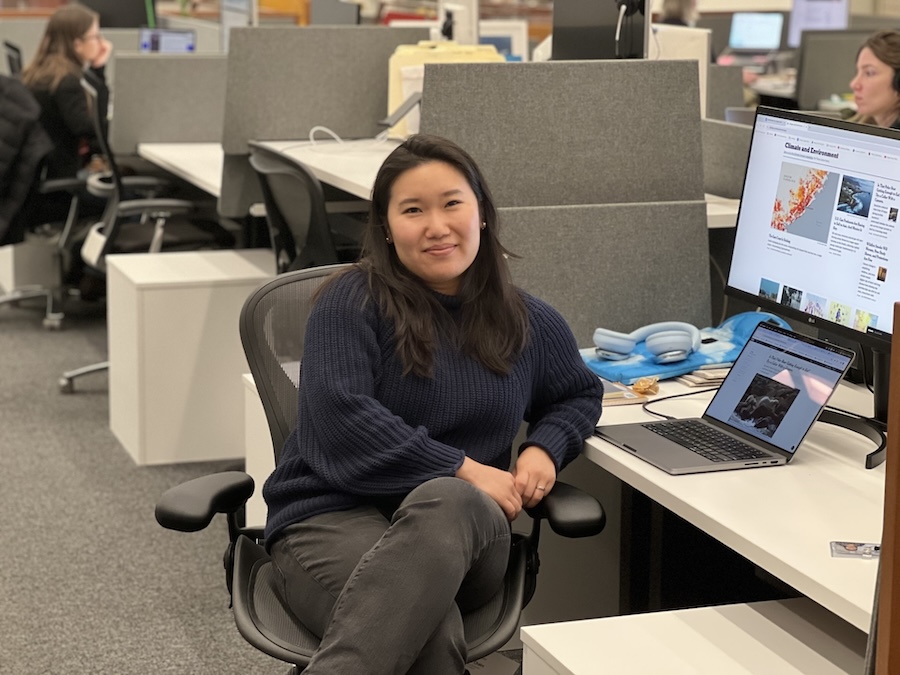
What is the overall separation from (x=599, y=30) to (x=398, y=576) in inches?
66.6

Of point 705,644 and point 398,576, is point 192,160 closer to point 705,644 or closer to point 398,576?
point 398,576

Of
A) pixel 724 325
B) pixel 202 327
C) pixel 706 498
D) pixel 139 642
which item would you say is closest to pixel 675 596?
pixel 724 325

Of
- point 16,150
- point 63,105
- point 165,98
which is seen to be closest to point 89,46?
point 63,105

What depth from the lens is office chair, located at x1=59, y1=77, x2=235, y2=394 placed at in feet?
12.9

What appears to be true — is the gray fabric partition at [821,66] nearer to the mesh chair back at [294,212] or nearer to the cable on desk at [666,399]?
the mesh chair back at [294,212]

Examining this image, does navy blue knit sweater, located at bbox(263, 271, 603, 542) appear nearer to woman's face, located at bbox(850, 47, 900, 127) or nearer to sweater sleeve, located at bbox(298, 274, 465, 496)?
sweater sleeve, located at bbox(298, 274, 465, 496)

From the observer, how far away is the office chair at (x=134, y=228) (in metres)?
3.93

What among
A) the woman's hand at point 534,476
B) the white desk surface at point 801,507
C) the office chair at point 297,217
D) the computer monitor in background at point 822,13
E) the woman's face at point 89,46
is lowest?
the woman's hand at point 534,476

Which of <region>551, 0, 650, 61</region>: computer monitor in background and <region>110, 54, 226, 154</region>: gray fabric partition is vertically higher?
<region>551, 0, 650, 61</region>: computer monitor in background

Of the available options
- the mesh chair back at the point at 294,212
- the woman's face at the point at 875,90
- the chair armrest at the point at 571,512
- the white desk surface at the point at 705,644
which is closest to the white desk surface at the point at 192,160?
the mesh chair back at the point at 294,212

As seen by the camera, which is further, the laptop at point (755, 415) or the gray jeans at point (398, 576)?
the laptop at point (755, 415)

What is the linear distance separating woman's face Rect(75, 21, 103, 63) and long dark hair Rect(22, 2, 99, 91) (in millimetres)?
15

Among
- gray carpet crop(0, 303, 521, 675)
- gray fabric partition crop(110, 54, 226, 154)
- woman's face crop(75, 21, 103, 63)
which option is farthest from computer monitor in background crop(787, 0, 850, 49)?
gray carpet crop(0, 303, 521, 675)

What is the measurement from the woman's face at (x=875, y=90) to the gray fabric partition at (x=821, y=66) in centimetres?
199
